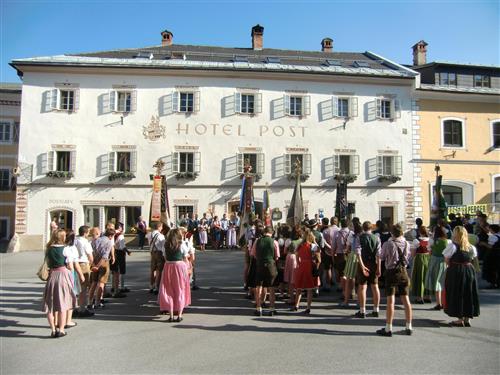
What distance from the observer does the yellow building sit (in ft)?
87.6

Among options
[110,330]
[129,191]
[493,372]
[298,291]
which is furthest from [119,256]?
[129,191]

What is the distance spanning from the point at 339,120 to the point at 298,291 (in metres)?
19.3

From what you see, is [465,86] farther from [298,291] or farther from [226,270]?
[298,291]

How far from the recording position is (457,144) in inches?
1071

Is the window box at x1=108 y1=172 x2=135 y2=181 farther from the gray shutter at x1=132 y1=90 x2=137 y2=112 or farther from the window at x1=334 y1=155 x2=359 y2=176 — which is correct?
the window at x1=334 y1=155 x2=359 y2=176

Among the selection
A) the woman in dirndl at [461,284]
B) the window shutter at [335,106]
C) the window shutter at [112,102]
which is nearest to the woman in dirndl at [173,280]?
the woman in dirndl at [461,284]

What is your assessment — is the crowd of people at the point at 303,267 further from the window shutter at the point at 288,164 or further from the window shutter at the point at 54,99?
the window shutter at the point at 54,99

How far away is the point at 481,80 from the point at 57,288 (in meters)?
31.2

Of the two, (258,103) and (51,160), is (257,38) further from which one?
(51,160)

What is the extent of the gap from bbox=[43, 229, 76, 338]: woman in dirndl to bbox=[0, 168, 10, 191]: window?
2933cm

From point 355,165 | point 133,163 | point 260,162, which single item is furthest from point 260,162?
point 133,163

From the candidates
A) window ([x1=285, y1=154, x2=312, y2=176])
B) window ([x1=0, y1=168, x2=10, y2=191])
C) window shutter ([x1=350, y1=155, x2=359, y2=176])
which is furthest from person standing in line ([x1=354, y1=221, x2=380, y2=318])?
window ([x1=0, y1=168, x2=10, y2=191])

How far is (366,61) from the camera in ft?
96.5

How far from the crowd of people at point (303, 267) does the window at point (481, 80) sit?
863 inches
